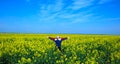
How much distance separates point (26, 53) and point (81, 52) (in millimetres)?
3739

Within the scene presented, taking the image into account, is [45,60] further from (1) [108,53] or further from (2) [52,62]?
(1) [108,53]

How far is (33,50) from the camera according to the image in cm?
1598

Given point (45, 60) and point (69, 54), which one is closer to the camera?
point (45, 60)

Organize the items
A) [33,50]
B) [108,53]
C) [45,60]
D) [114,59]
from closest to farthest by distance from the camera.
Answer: [114,59] → [45,60] → [33,50] → [108,53]

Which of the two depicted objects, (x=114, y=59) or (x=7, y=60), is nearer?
(x=114, y=59)

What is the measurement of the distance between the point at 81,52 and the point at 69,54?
821 mm

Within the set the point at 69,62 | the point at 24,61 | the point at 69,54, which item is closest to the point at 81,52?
the point at 69,54

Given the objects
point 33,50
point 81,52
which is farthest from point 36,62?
point 81,52

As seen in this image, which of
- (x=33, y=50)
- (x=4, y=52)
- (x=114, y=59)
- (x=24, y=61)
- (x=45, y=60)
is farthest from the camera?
(x=33, y=50)

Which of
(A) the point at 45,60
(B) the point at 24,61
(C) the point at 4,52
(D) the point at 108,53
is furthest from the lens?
(D) the point at 108,53

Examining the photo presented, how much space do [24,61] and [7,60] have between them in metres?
3.21

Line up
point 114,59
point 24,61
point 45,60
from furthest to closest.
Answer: point 45,60 < point 114,59 < point 24,61

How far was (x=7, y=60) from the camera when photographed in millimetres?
14773

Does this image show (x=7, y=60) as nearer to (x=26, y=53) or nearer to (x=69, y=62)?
(x=26, y=53)
